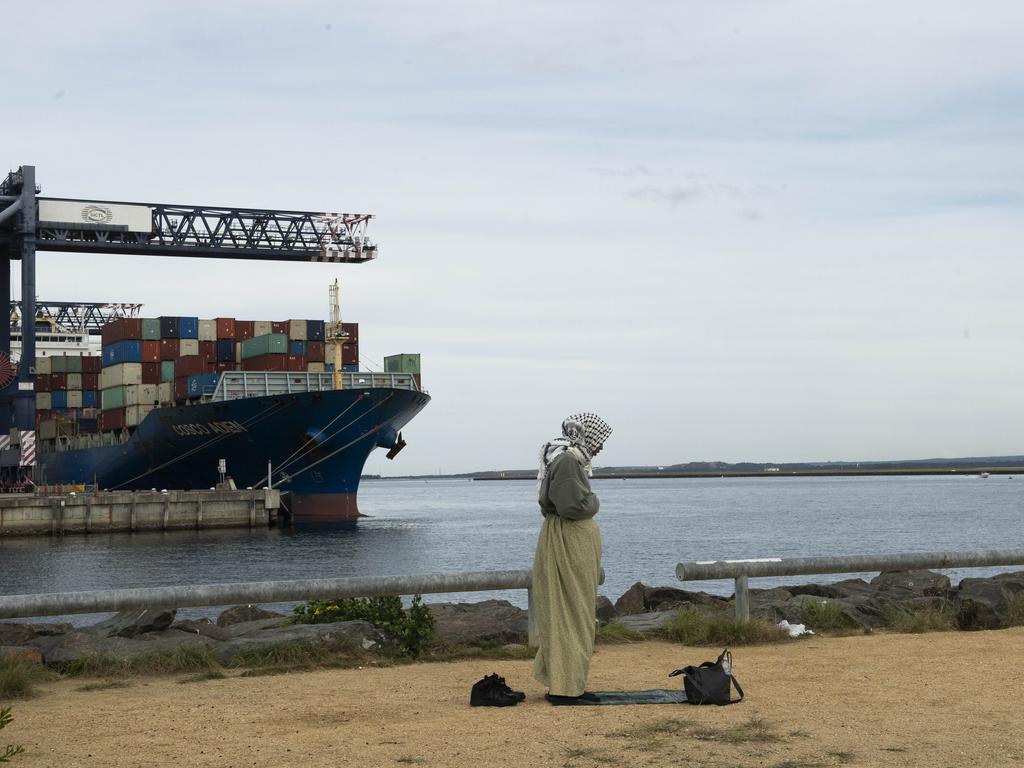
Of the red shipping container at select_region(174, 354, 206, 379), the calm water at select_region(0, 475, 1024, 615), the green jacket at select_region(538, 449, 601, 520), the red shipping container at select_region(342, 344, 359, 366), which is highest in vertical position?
the red shipping container at select_region(342, 344, 359, 366)

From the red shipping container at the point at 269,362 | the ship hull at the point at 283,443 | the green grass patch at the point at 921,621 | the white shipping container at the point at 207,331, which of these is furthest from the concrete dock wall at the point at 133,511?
the green grass patch at the point at 921,621

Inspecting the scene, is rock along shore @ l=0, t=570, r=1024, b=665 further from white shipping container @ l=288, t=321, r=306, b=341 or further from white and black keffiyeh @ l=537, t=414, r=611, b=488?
white shipping container @ l=288, t=321, r=306, b=341

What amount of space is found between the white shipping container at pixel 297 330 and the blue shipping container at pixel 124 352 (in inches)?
305

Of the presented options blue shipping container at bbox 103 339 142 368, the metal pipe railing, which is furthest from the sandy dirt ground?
blue shipping container at bbox 103 339 142 368

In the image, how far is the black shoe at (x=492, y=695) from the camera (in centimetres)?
793

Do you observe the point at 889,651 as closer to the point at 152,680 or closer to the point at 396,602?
the point at 396,602

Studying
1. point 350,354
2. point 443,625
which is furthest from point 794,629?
point 350,354

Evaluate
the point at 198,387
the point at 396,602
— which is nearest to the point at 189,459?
the point at 198,387

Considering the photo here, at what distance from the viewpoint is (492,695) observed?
7.94m

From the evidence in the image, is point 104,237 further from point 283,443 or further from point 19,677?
point 19,677

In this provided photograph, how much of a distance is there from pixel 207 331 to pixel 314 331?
564cm

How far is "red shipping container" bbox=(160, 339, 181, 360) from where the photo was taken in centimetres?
6353

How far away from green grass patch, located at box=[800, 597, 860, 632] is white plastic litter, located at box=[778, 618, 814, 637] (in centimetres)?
27

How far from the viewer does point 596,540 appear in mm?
8031
